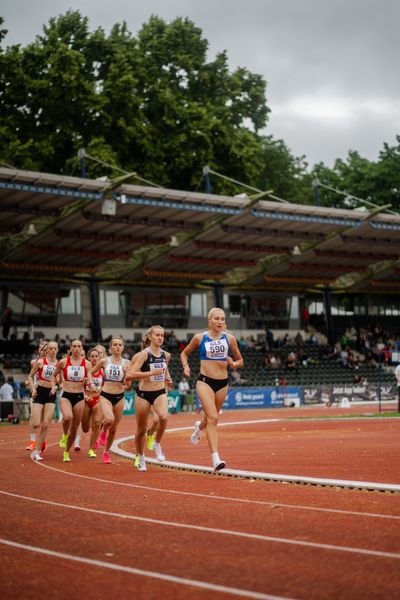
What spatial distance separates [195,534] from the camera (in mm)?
8859

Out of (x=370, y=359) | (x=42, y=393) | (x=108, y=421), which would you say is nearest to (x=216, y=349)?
(x=108, y=421)

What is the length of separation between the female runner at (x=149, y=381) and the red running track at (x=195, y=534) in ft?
2.01

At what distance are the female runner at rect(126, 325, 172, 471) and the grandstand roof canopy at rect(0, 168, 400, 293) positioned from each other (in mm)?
27399

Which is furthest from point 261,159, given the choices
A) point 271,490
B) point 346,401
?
point 271,490

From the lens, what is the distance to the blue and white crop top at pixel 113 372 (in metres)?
18.2

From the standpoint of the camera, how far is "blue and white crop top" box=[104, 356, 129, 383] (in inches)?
718

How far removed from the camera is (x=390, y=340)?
67.2 meters

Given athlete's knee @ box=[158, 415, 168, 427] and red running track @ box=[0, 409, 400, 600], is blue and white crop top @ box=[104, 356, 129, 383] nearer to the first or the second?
athlete's knee @ box=[158, 415, 168, 427]

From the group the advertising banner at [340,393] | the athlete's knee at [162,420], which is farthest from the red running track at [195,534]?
the advertising banner at [340,393]

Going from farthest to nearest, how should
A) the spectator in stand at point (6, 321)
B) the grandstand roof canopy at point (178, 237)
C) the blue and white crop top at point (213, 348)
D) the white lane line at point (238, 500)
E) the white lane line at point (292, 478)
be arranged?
the spectator in stand at point (6, 321)
the grandstand roof canopy at point (178, 237)
the blue and white crop top at point (213, 348)
the white lane line at point (292, 478)
the white lane line at point (238, 500)

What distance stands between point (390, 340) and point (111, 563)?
201 ft

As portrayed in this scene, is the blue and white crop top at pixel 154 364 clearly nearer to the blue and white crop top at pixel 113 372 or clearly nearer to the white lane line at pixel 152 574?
the blue and white crop top at pixel 113 372

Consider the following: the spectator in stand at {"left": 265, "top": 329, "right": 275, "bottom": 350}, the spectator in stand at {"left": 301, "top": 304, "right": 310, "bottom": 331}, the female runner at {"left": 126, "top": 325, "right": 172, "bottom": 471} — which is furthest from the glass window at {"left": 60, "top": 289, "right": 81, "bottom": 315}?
the female runner at {"left": 126, "top": 325, "right": 172, "bottom": 471}

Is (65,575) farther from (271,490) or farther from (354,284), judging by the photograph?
(354,284)
